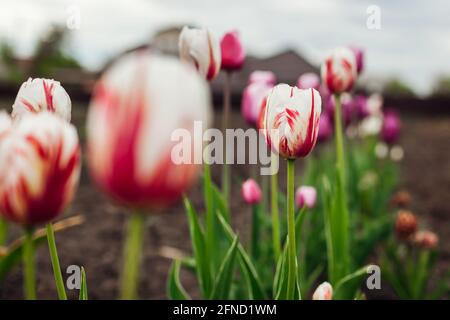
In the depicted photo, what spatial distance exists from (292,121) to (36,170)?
45 cm

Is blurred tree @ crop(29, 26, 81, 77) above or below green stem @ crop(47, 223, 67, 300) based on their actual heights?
above

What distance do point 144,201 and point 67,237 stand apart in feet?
8.13

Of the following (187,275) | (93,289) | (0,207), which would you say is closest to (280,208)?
(187,275)

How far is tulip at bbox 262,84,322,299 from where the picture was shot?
823 millimetres

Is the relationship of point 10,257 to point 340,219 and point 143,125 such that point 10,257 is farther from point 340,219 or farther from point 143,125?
point 143,125

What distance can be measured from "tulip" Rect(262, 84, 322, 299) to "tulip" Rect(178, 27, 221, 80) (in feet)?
0.81

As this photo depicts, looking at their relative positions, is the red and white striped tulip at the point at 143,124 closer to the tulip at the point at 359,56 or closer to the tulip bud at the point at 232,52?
the tulip bud at the point at 232,52

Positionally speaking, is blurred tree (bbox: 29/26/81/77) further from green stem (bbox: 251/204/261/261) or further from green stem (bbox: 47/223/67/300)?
green stem (bbox: 47/223/67/300)

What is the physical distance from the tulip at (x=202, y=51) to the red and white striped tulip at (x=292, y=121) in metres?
0.25

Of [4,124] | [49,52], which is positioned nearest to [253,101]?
[4,124]

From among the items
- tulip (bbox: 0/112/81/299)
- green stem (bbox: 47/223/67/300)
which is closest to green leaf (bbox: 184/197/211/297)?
green stem (bbox: 47/223/67/300)

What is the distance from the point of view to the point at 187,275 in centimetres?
233

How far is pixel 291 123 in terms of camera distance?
829mm
